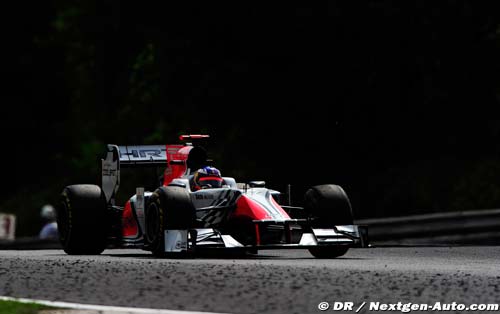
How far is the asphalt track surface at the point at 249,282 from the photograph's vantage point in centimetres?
1085

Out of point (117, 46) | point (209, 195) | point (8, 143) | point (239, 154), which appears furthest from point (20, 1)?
point (209, 195)

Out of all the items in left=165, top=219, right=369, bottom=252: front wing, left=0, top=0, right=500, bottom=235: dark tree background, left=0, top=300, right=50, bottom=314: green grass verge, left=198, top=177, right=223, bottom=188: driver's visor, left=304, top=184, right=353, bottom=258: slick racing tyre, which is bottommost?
left=0, top=300, right=50, bottom=314: green grass verge

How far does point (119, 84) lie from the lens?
40.8 metres

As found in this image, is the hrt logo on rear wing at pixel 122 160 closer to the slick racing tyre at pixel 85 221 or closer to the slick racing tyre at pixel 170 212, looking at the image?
the slick racing tyre at pixel 85 221

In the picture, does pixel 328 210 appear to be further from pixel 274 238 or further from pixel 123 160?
pixel 123 160

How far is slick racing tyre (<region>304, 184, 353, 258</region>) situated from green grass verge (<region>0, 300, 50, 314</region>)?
683cm

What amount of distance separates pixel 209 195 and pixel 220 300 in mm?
6406

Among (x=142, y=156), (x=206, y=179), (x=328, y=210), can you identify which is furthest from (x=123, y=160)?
(x=328, y=210)

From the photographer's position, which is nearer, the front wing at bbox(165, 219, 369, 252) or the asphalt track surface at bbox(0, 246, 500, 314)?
the asphalt track surface at bbox(0, 246, 500, 314)

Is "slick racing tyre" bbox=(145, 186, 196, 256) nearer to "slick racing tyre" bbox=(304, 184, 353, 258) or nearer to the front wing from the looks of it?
the front wing

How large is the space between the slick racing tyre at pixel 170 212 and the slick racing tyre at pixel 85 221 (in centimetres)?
191

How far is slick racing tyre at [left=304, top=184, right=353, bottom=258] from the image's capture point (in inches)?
669

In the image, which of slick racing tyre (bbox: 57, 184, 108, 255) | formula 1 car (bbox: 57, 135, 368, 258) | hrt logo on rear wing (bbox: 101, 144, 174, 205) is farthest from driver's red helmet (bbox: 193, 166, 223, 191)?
hrt logo on rear wing (bbox: 101, 144, 174, 205)

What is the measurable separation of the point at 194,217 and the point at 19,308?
6.33m
